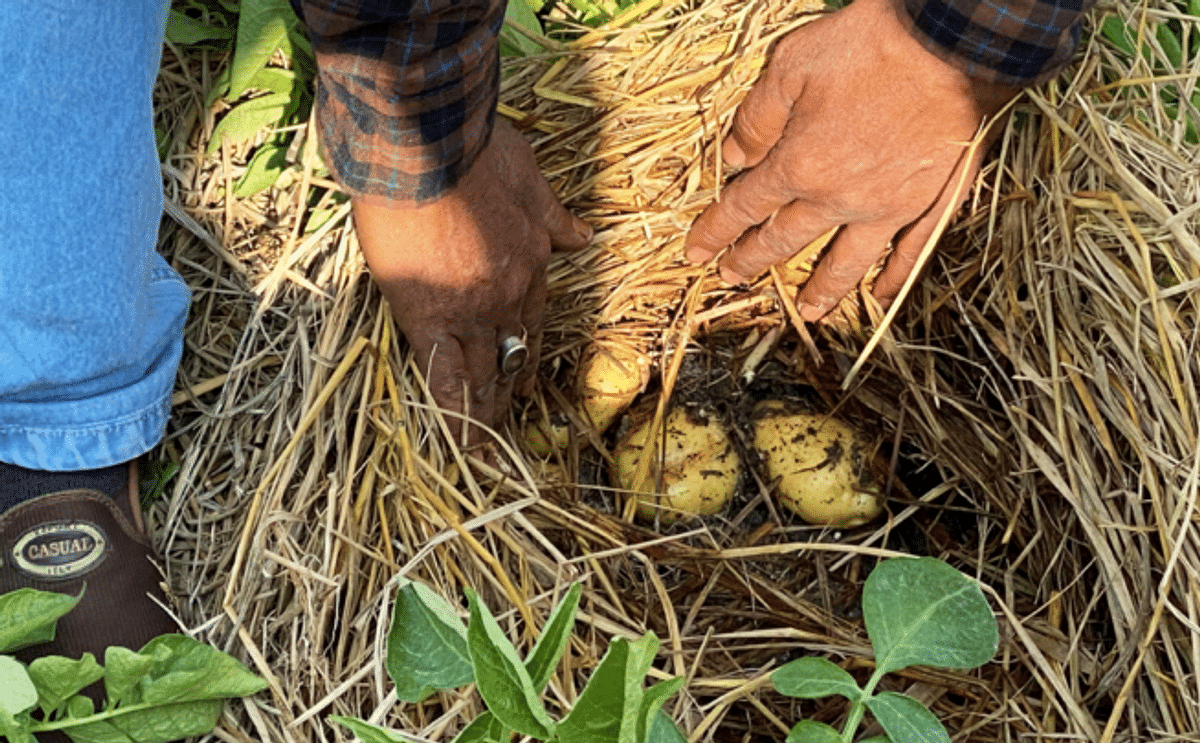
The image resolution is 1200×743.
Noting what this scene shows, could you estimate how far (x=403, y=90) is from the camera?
0.95 m

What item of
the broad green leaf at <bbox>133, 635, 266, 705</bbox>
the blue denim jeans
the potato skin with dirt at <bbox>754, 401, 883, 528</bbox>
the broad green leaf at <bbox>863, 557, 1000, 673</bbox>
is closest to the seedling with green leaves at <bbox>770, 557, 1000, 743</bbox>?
the broad green leaf at <bbox>863, 557, 1000, 673</bbox>

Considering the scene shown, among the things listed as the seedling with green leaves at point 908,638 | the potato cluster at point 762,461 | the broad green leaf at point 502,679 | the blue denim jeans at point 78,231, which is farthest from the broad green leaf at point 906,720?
the blue denim jeans at point 78,231

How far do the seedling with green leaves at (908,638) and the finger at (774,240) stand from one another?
53 centimetres

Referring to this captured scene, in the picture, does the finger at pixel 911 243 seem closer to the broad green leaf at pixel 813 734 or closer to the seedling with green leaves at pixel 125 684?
the broad green leaf at pixel 813 734

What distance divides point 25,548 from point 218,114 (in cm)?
53

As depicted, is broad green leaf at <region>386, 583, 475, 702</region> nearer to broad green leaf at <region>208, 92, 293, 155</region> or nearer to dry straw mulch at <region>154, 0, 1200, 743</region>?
dry straw mulch at <region>154, 0, 1200, 743</region>

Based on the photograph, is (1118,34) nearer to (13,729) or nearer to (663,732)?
(663,732)

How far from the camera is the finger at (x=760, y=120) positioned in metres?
1.15

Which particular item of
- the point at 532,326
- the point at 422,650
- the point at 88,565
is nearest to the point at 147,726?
the point at 88,565

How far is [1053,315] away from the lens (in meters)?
1.07

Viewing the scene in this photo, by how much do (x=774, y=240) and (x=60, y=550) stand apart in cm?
88

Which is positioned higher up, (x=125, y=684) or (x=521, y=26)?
(x=521, y=26)

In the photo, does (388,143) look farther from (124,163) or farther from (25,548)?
(25,548)

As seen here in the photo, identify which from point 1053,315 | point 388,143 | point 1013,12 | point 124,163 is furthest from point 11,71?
point 1053,315
